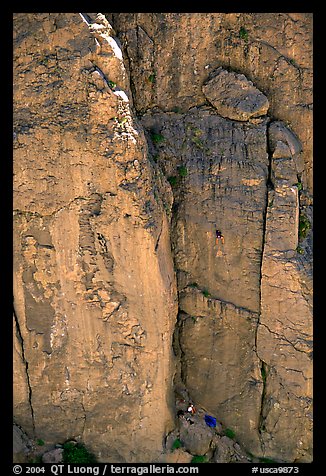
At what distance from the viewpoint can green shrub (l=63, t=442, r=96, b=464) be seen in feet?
35.1

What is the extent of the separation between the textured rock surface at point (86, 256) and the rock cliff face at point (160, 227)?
0.02 m

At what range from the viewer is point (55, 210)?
10125 millimetres

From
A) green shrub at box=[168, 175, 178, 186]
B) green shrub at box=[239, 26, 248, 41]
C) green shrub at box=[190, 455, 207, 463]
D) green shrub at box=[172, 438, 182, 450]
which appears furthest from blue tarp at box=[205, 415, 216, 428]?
green shrub at box=[239, 26, 248, 41]

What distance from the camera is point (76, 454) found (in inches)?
424

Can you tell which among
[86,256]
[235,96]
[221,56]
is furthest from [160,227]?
[221,56]

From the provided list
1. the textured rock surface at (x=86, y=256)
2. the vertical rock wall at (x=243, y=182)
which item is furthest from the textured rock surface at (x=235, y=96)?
the textured rock surface at (x=86, y=256)

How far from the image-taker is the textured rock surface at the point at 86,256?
9.81m

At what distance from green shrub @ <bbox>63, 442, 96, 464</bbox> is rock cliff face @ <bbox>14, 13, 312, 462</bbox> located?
0.14m

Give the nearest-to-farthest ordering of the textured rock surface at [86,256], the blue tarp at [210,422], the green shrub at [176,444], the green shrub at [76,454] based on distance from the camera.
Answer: the textured rock surface at [86,256], the green shrub at [76,454], the green shrub at [176,444], the blue tarp at [210,422]

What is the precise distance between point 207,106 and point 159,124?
917mm

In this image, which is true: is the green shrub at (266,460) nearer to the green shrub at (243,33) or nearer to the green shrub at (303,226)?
the green shrub at (303,226)

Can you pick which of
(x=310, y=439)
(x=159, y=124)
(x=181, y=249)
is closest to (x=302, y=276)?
(x=181, y=249)

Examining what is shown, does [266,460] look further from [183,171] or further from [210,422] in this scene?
[183,171]

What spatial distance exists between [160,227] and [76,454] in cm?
408
